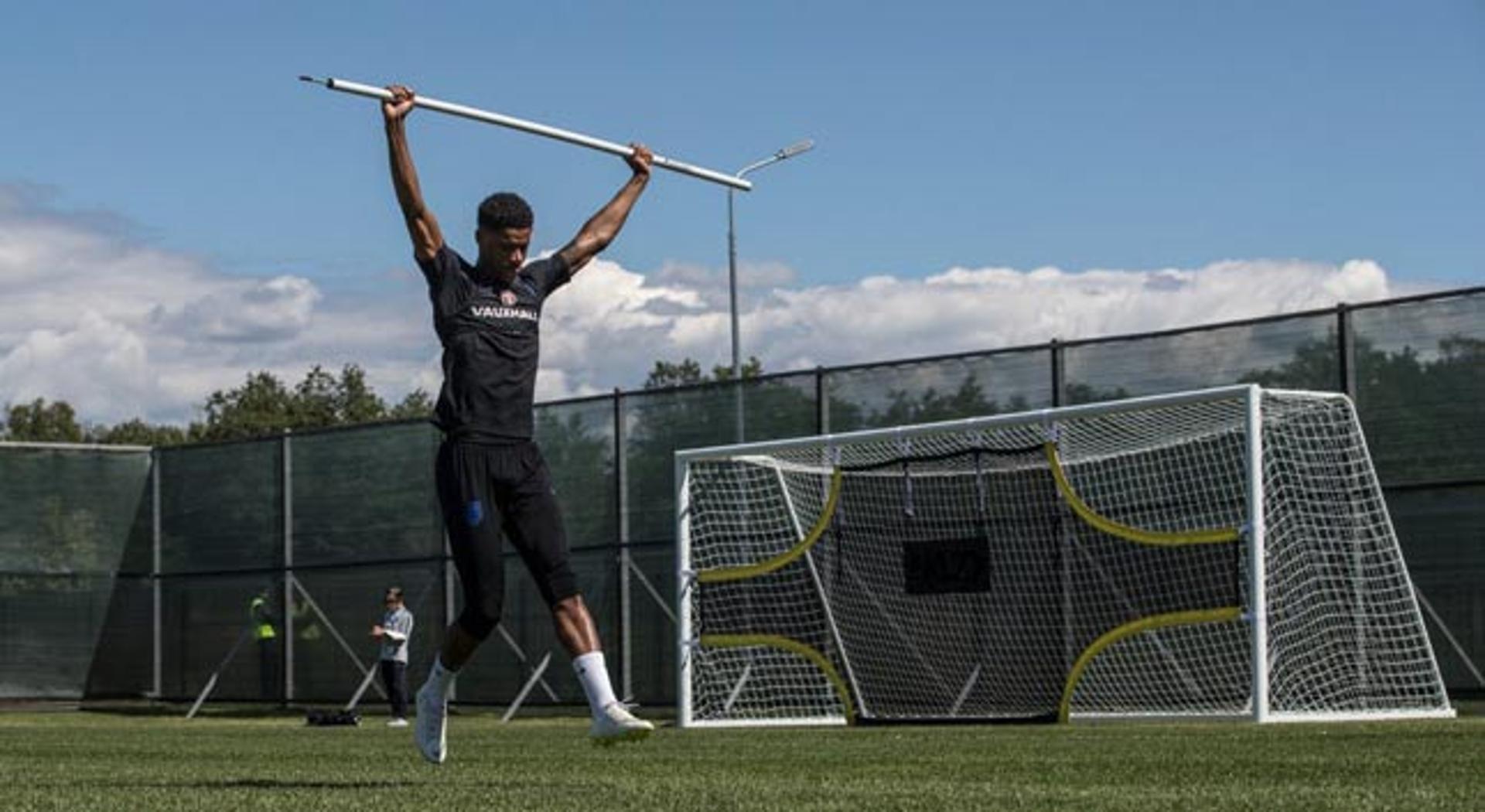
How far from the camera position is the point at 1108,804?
742 cm

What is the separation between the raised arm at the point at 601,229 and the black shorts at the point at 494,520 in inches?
Answer: 33.1

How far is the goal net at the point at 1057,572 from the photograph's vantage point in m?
18.5

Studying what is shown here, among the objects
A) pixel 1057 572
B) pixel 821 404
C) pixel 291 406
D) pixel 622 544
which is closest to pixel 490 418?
pixel 1057 572

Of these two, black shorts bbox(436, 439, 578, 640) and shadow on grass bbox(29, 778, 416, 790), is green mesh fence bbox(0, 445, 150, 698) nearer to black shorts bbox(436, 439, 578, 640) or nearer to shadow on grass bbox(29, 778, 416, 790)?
shadow on grass bbox(29, 778, 416, 790)

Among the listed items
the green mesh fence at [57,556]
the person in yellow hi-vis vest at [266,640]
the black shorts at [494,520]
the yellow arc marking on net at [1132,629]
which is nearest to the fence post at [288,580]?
the person in yellow hi-vis vest at [266,640]

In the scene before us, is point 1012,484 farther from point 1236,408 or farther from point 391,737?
point 391,737

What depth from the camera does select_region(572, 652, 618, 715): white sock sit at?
358 inches

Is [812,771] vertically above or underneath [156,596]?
above

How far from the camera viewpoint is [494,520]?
9266 millimetres

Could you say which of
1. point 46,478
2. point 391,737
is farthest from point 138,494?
point 391,737

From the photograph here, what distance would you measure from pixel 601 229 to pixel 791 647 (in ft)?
39.3

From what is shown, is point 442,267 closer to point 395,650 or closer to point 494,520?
point 494,520

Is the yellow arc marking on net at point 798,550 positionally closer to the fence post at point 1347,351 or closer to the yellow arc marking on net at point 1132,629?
the yellow arc marking on net at point 1132,629

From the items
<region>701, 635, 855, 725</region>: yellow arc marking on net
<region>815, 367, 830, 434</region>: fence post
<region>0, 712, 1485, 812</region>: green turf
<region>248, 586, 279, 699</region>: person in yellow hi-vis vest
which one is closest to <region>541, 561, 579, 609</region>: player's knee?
<region>0, 712, 1485, 812</region>: green turf
